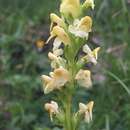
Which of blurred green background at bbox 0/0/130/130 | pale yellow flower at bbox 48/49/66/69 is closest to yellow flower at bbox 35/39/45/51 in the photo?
blurred green background at bbox 0/0/130/130

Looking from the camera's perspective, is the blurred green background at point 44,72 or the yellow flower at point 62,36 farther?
the blurred green background at point 44,72

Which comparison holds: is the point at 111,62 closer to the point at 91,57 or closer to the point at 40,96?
the point at 40,96

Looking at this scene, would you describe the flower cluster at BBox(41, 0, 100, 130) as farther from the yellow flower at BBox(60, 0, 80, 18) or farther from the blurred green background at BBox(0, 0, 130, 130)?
the blurred green background at BBox(0, 0, 130, 130)

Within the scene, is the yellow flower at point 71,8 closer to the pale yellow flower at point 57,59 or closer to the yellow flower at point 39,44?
the pale yellow flower at point 57,59

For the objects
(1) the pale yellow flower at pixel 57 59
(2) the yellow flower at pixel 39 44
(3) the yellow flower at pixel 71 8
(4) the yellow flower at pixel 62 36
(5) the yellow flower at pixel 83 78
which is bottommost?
(5) the yellow flower at pixel 83 78

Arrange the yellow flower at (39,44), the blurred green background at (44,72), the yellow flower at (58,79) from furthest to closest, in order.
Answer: the yellow flower at (39,44), the blurred green background at (44,72), the yellow flower at (58,79)

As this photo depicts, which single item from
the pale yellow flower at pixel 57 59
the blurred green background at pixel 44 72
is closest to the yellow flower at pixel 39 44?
the blurred green background at pixel 44 72
